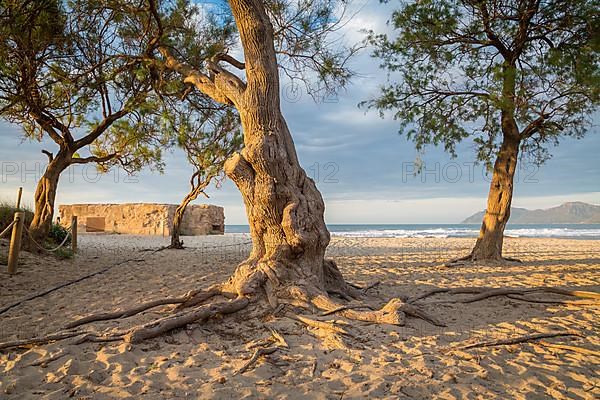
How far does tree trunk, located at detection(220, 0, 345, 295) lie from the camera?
445 centimetres

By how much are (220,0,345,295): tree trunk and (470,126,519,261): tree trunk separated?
630 cm

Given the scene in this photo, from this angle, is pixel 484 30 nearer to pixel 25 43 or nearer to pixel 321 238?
pixel 321 238

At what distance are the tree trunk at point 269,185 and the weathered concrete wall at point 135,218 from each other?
55.4 feet

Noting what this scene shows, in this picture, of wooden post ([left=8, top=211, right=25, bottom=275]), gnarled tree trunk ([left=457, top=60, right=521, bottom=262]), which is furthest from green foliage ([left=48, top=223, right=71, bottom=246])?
gnarled tree trunk ([left=457, top=60, right=521, bottom=262])

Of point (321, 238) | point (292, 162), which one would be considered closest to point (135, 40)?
point (292, 162)

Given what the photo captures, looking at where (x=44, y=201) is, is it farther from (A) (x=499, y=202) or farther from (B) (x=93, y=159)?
(A) (x=499, y=202)

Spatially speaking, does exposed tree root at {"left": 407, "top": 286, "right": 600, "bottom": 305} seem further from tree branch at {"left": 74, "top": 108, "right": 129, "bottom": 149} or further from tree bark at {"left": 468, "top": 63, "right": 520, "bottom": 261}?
tree branch at {"left": 74, "top": 108, "right": 129, "bottom": 149}

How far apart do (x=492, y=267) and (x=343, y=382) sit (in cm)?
720

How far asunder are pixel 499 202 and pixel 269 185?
279 inches

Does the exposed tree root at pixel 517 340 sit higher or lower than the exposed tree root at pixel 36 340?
lower

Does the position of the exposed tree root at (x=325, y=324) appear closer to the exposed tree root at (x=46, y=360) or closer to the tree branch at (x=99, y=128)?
the exposed tree root at (x=46, y=360)

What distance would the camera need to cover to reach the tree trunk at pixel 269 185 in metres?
4.45

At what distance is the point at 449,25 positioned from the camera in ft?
28.8

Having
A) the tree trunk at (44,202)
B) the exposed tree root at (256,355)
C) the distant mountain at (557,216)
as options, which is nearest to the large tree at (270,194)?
the exposed tree root at (256,355)
